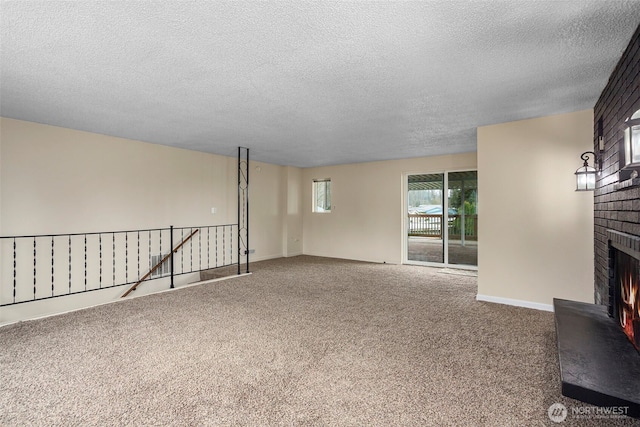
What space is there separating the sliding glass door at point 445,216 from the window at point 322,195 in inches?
79.6

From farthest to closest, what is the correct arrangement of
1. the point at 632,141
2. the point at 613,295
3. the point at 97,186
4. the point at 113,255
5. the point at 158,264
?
1. the point at 158,264
2. the point at 113,255
3. the point at 97,186
4. the point at 613,295
5. the point at 632,141

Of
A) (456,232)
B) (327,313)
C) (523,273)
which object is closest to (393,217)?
(456,232)

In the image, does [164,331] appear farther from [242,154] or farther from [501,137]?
[501,137]

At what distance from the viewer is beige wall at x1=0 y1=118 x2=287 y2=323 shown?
383cm

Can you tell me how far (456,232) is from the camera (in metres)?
6.18

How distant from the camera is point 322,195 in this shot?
312 inches

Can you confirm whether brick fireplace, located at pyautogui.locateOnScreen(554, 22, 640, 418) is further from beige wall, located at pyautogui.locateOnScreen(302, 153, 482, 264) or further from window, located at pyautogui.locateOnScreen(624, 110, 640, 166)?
beige wall, located at pyautogui.locateOnScreen(302, 153, 482, 264)

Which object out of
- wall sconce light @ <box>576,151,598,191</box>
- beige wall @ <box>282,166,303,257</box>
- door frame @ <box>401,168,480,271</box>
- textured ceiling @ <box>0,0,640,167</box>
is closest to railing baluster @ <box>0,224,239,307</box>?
textured ceiling @ <box>0,0,640,167</box>

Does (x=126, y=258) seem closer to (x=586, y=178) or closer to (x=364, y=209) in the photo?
(x=364, y=209)

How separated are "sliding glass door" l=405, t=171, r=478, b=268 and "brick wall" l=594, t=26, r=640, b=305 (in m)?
2.83

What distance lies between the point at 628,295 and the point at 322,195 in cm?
624

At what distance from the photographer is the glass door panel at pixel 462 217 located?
237 inches

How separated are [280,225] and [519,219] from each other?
5199mm

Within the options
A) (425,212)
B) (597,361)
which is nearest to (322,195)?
(425,212)
